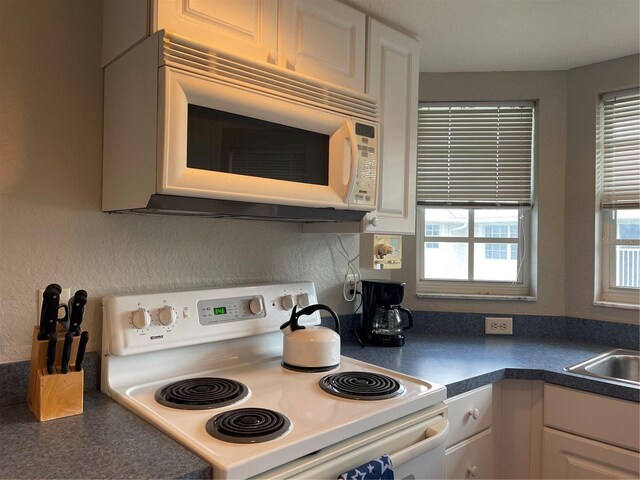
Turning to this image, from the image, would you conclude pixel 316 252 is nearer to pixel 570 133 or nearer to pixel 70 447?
pixel 70 447

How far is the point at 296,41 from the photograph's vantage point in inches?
59.9

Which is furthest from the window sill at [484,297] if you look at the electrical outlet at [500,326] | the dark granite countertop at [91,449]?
the dark granite countertop at [91,449]

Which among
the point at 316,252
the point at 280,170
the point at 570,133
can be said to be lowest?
the point at 316,252

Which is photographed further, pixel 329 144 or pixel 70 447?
pixel 329 144

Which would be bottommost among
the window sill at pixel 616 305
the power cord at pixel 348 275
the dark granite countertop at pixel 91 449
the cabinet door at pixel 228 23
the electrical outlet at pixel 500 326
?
the dark granite countertop at pixel 91 449

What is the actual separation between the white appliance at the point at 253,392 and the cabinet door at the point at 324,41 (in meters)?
0.78

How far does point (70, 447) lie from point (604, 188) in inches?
94.8

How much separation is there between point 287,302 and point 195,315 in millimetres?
368

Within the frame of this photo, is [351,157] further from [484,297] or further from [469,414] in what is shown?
[484,297]

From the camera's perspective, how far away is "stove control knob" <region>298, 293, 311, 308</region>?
180 cm

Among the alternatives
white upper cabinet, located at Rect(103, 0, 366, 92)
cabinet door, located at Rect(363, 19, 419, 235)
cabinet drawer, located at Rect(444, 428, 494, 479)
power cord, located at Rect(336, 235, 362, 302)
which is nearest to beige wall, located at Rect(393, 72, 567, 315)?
power cord, located at Rect(336, 235, 362, 302)

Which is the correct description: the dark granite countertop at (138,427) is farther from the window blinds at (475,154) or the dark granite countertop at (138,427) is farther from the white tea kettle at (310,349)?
the window blinds at (475,154)

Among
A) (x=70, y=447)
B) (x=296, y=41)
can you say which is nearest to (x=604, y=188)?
(x=296, y=41)

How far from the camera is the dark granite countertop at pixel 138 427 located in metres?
0.93
